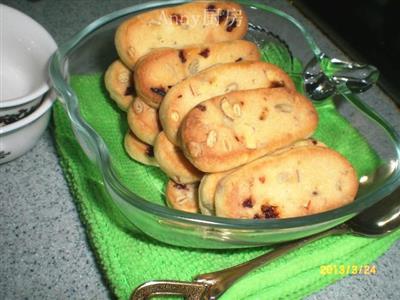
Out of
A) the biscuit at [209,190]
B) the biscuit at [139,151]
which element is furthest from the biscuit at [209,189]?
the biscuit at [139,151]

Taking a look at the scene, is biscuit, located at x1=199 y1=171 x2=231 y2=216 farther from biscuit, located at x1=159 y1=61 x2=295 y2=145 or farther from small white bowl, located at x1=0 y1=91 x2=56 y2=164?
small white bowl, located at x1=0 y1=91 x2=56 y2=164

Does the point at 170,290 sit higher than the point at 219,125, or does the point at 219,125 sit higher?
the point at 219,125

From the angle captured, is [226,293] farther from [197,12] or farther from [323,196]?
[197,12]

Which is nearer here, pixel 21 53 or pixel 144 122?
pixel 144 122

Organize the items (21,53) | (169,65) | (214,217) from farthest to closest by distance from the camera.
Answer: (21,53)
(169,65)
(214,217)

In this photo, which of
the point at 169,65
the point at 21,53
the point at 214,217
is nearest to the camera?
the point at 214,217

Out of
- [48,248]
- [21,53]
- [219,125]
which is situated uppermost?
[219,125]

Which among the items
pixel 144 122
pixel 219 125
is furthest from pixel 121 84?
pixel 219 125

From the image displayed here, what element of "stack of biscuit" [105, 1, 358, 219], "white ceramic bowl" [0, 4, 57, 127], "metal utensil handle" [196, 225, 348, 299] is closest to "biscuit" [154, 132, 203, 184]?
"stack of biscuit" [105, 1, 358, 219]

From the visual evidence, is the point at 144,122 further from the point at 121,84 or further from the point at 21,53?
the point at 21,53
